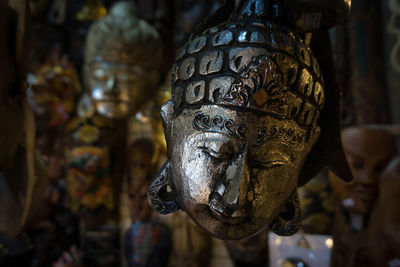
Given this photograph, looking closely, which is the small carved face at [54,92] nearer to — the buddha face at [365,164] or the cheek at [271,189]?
the buddha face at [365,164]

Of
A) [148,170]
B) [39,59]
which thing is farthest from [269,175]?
[39,59]

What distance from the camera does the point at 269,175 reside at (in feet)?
1.19

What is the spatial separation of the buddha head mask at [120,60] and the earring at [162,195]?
0.79 metres

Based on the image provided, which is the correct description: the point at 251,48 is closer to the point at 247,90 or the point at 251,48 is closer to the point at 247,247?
the point at 247,90

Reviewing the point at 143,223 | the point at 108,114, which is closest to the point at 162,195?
the point at 108,114

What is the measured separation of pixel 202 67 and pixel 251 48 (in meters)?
0.06

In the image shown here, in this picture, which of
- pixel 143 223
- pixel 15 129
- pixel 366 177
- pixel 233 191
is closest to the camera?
pixel 233 191

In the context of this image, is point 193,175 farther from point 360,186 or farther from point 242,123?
point 360,186

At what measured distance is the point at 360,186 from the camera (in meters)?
0.74

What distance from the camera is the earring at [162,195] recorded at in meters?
0.41

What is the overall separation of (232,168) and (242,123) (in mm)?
47

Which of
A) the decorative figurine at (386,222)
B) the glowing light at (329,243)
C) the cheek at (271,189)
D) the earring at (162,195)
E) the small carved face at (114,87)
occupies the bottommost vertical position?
the glowing light at (329,243)

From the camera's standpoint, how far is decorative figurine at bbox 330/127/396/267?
73 centimetres

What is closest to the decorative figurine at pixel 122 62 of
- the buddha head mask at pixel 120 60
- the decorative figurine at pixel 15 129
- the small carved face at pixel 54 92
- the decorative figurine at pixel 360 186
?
the buddha head mask at pixel 120 60
